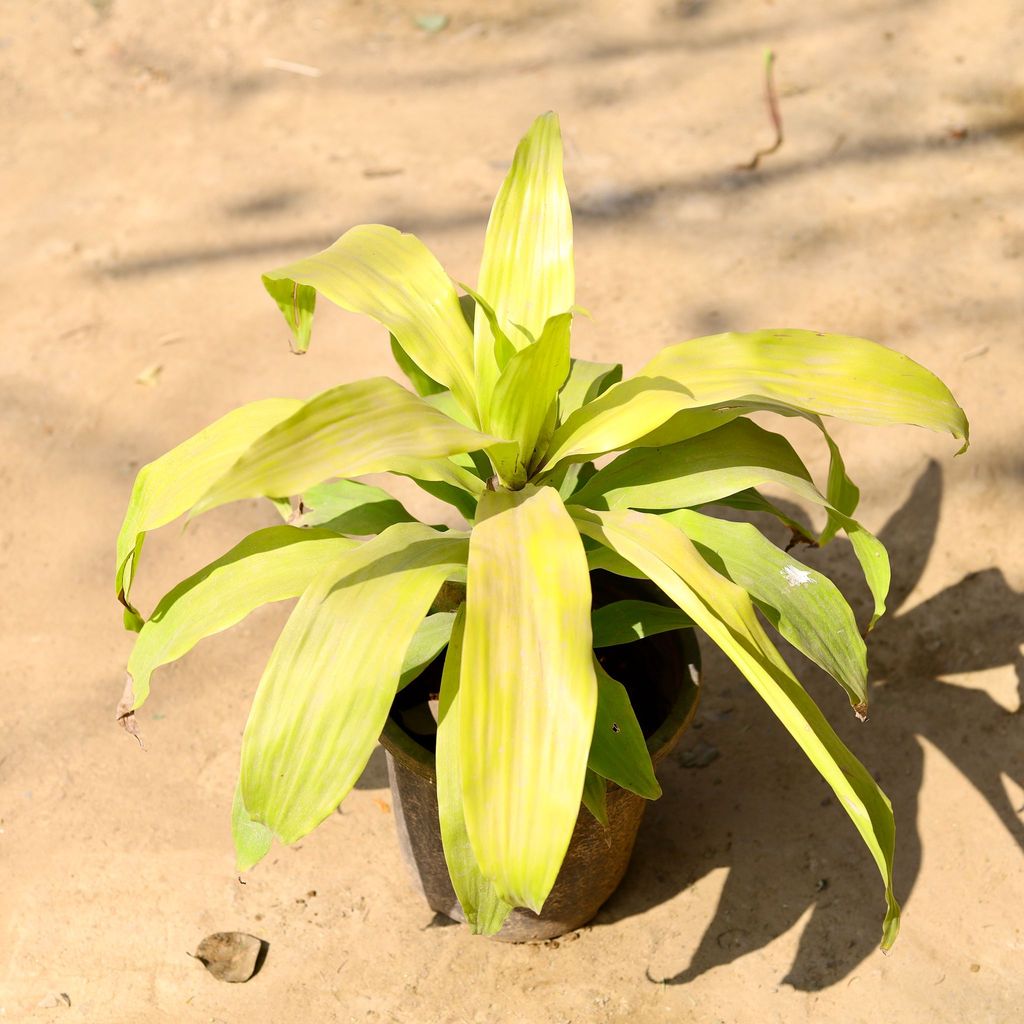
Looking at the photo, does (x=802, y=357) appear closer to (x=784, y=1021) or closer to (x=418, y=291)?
(x=418, y=291)

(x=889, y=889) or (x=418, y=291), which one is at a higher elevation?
(x=418, y=291)

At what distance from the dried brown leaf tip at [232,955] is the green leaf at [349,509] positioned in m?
0.69

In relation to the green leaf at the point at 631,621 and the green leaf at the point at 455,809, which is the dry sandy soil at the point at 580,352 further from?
the green leaf at the point at 631,621

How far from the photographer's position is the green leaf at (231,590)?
1.36 meters

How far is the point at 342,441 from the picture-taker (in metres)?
1.14

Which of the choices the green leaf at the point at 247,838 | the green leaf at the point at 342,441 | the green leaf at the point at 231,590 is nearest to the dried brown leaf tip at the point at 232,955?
the green leaf at the point at 247,838

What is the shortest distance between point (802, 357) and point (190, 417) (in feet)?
5.33

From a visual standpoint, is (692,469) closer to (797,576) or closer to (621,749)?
(797,576)

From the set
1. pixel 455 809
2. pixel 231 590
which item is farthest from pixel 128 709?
pixel 455 809

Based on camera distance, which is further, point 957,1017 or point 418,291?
point 957,1017

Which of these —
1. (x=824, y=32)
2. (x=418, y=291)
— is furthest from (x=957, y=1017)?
(x=824, y=32)

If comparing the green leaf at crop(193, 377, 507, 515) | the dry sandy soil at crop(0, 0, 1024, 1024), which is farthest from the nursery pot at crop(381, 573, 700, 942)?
the green leaf at crop(193, 377, 507, 515)

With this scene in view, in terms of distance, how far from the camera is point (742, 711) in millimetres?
2096

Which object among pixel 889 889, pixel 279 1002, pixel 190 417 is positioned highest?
pixel 889 889
